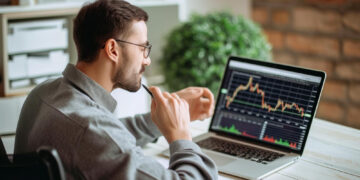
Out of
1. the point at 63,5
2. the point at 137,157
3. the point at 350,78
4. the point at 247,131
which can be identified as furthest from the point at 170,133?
the point at 350,78

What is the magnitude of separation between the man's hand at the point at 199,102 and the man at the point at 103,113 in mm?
259

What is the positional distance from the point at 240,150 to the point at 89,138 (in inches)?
23.3

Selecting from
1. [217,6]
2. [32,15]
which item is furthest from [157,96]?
[217,6]

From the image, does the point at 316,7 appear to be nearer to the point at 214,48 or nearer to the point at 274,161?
the point at 214,48

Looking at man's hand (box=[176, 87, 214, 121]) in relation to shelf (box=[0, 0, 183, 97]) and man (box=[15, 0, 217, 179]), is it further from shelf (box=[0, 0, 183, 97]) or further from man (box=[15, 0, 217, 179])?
shelf (box=[0, 0, 183, 97])

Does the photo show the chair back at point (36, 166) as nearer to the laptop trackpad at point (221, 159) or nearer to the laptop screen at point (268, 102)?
the laptop trackpad at point (221, 159)

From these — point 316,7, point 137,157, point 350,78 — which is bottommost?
point 350,78

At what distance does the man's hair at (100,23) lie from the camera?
1.24 meters

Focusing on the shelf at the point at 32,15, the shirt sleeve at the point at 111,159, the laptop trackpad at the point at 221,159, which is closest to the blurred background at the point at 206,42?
the shelf at the point at 32,15

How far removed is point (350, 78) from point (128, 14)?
7.69 ft

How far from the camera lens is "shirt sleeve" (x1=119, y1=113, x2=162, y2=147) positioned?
5.07 ft

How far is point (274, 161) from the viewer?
142cm

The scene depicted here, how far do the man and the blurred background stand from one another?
3.35ft

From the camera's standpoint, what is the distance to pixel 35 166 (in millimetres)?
905
